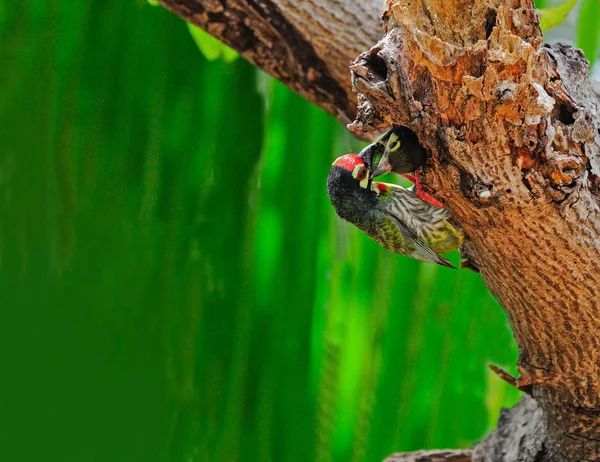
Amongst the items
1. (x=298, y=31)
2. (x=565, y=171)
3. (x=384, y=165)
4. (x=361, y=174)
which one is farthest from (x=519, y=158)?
(x=298, y=31)

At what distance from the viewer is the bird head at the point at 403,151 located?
93 centimetres

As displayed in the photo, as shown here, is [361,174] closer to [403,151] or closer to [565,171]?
[403,151]

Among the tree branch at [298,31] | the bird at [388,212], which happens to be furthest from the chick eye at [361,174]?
the tree branch at [298,31]

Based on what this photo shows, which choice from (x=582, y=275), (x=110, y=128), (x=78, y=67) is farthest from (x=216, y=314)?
(x=582, y=275)

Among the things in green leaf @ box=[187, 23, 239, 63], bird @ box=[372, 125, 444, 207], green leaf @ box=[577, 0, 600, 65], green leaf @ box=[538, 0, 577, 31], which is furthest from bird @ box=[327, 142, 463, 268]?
green leaf @ box=[577, 0, 600, 65]

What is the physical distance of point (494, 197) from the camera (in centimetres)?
90

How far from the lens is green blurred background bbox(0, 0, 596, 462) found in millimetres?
2164

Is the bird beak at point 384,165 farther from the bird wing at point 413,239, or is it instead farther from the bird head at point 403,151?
the bird wing at point 413,239

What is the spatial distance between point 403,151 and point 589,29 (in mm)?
1498

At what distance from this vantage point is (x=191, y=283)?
2230mm

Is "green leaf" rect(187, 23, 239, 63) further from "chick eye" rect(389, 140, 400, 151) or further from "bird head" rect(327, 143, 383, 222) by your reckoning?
"chick eye" rect(389, 140, 400, 151)

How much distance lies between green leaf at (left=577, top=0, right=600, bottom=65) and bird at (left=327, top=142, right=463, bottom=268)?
1243mm

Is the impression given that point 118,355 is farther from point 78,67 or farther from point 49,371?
point 78,67

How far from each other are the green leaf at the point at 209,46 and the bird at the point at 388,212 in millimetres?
994
